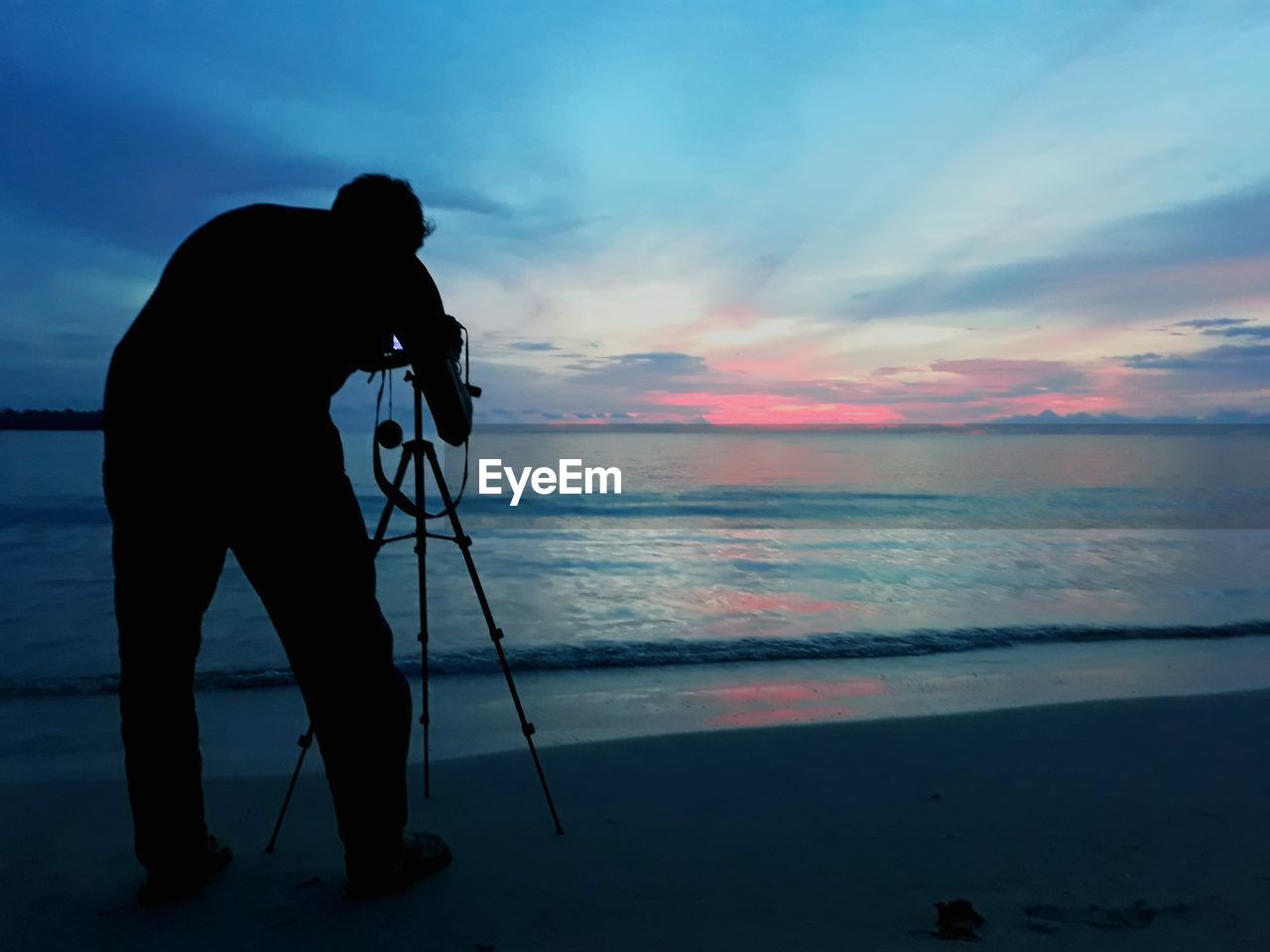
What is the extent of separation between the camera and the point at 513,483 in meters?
26.1

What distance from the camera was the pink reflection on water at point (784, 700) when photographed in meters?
4.30

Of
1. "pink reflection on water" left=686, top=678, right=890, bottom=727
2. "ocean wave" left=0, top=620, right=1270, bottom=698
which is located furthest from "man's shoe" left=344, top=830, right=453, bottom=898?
"ocean wave" left=0, top=620, right=1270, bottom=698

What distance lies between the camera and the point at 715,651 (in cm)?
584

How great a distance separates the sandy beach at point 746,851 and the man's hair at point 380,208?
1841mm

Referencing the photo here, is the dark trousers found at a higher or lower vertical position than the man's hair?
lower

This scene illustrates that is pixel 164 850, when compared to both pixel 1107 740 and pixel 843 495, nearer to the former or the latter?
pixel 1107 740

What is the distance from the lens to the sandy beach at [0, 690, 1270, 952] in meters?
2.18

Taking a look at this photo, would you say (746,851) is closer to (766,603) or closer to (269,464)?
(269,464)

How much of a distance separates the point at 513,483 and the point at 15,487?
13992mm

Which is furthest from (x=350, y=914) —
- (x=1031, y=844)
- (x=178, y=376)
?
(x=1031, y=844)

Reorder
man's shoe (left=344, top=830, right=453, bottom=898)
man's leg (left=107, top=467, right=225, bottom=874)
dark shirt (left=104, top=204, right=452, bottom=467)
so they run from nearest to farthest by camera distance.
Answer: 1. dark shirt (left=104, top=204, right=452, bottom=467)
2. man's leg (left=107, top=467, right=225, bottom=874)
3. man's shoe (left=344, top=830, right=453, bottom=898)

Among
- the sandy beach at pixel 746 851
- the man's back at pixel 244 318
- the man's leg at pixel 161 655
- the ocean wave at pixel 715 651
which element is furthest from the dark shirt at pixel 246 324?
the ocean wave at pixel 715 651

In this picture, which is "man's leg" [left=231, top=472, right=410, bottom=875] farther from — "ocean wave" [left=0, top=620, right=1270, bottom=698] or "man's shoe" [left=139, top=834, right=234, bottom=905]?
"ocean wave" [left=0, top=620, right=1270, bottom=698]

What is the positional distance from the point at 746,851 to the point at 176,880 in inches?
67.9
